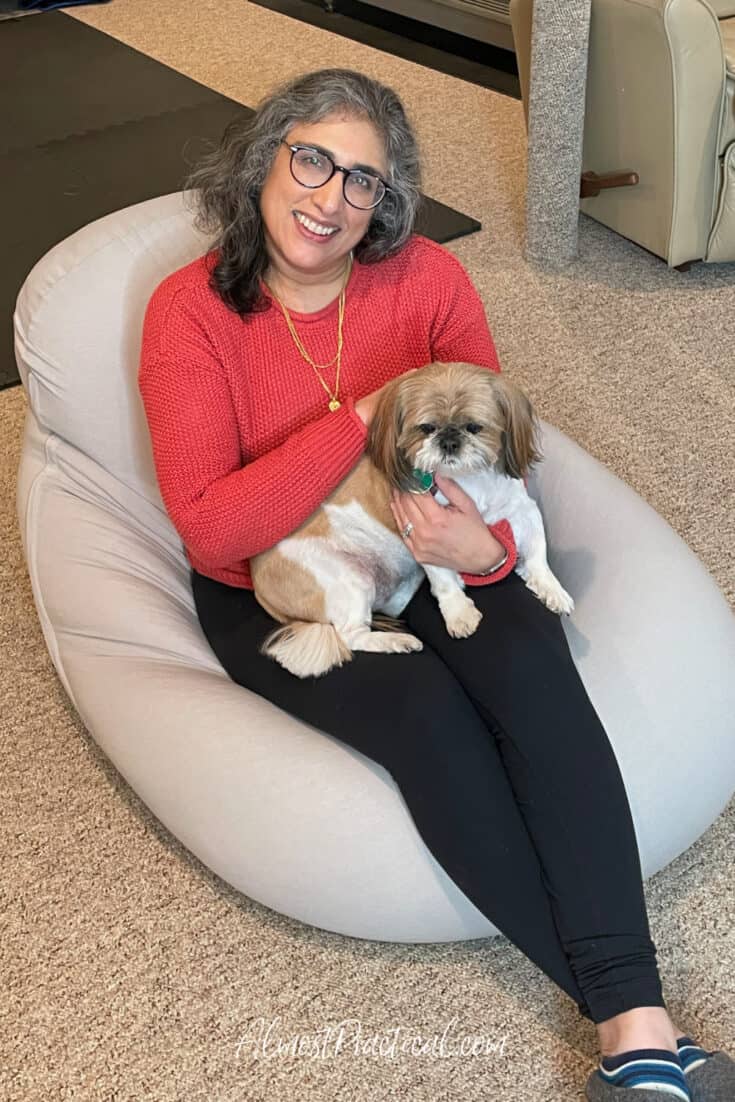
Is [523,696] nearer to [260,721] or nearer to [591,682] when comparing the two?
Answer: [591,682]

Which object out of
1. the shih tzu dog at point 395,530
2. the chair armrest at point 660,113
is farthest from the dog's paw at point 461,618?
the chair armrest at point 660,113

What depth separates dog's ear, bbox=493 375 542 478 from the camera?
162 centimetres

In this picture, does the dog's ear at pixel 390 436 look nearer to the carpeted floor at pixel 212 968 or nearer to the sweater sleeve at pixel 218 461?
the sweater sleeve at pixel 218 461

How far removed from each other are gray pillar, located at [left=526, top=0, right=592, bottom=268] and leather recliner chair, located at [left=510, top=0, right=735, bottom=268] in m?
0.11

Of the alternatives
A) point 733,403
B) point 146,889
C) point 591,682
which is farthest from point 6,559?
point 733,403

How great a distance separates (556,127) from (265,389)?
6.06ft

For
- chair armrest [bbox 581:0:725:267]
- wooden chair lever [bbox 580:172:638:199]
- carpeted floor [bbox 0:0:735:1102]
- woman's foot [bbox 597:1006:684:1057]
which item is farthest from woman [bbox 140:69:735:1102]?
wooden chair lever [bbox 580:172:638:199]

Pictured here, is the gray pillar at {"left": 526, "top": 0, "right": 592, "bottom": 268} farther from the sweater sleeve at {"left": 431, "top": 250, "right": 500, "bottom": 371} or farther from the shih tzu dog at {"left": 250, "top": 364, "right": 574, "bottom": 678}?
the shih tzu dog at {"left": 250, "top": 364, "right": 574, "bottom": 678}

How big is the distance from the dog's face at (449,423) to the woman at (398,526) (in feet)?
0.26

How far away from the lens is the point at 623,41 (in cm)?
314

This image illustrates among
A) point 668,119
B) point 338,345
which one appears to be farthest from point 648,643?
point 668,119

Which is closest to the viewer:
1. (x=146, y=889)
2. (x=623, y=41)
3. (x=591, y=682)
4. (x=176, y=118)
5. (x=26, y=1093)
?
(x=26, y=1093)

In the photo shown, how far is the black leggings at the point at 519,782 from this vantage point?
4.70ft

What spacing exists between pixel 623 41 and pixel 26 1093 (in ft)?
9.15
